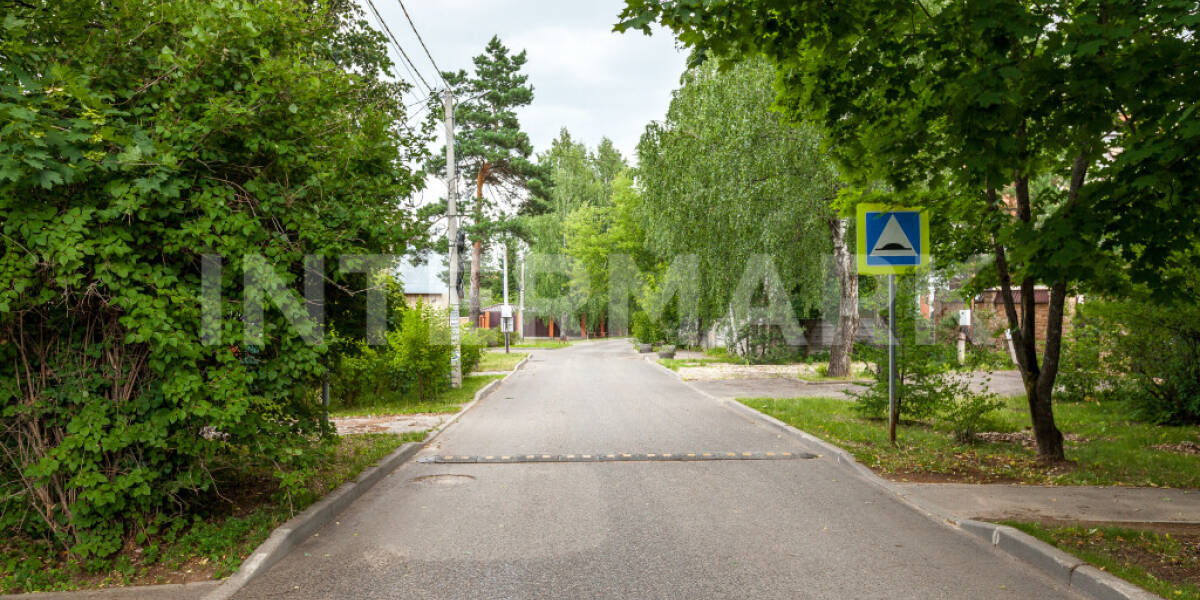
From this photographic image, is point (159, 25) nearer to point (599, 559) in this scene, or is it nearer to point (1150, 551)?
point (599, 559)

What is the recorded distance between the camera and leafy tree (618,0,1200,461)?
471 cm

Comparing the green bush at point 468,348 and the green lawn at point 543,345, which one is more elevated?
the green bush at point 468,348

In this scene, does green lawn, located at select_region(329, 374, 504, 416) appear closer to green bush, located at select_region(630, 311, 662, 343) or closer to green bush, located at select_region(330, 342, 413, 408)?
green bush, located at select_region(330, 342, 413, 408)

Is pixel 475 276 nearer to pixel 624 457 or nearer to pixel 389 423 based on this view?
pixel 389 423

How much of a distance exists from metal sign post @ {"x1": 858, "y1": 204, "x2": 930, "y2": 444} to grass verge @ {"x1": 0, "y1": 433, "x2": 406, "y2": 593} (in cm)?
677

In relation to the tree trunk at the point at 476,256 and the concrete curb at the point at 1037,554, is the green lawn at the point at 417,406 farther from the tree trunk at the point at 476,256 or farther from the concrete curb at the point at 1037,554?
the tree trunk at the point at 476,256

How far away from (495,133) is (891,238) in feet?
87.3

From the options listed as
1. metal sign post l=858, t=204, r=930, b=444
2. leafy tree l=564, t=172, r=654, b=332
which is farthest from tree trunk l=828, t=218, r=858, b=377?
leafy tree l=564, t=172, r=654, b=332

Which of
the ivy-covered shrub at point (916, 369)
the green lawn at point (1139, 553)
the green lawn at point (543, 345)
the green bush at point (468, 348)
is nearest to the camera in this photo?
the green lawn at point (1139, 553)

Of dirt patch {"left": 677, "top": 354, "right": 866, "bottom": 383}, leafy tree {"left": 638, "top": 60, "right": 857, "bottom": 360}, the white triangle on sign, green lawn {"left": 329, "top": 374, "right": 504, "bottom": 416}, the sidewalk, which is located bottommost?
dirt patch {"left": 677, "top": 354, "right": 866, "bottom": 383}

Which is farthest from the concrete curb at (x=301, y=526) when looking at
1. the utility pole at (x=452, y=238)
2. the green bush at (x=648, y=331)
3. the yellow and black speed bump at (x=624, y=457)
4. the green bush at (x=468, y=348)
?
the green bush at (x=648, y=331)

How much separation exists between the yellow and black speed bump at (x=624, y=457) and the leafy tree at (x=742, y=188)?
10.7 meters

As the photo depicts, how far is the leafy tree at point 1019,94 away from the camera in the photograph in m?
4.71

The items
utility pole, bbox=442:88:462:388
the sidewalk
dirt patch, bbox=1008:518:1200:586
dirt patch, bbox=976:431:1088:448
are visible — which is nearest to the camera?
dirt patch, bbox=1008:518:1200:586
